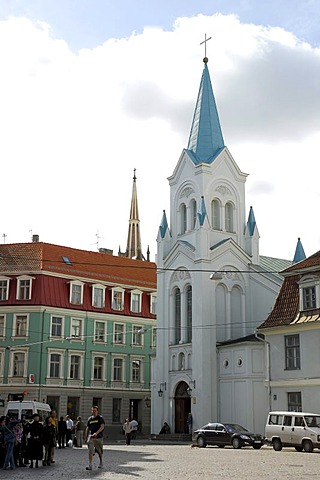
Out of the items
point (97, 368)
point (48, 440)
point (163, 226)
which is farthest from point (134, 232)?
point (48, 440)

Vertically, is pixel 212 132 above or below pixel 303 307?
above

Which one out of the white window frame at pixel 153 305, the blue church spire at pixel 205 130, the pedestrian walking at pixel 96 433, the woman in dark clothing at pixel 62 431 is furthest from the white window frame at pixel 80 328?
the pedestrian walking at pixel 96 433

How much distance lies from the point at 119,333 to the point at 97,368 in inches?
149

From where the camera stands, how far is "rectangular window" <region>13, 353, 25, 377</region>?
50.1 meters

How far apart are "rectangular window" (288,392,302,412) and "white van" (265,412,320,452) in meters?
5.72

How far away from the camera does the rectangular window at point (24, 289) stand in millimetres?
52000

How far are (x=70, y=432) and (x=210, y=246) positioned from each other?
16964 millimetres

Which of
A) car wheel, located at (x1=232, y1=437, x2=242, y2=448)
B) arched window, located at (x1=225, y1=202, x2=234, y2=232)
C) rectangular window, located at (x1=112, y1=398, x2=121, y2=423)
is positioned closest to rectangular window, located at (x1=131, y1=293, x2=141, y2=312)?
rectangular window, located at (x1=112, y1=398, x2=121, y2=423)

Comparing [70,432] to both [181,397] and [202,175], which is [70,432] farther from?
[202,175]

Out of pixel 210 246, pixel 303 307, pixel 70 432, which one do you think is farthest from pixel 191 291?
pixel 70 432

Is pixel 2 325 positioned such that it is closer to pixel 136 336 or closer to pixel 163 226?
pixel 136 336

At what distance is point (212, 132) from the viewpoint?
165 ft

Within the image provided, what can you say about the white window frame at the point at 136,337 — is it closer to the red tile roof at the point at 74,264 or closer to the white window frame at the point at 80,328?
the red tile roof at the point at 74,264

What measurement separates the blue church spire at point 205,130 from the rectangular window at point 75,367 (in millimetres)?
17739
